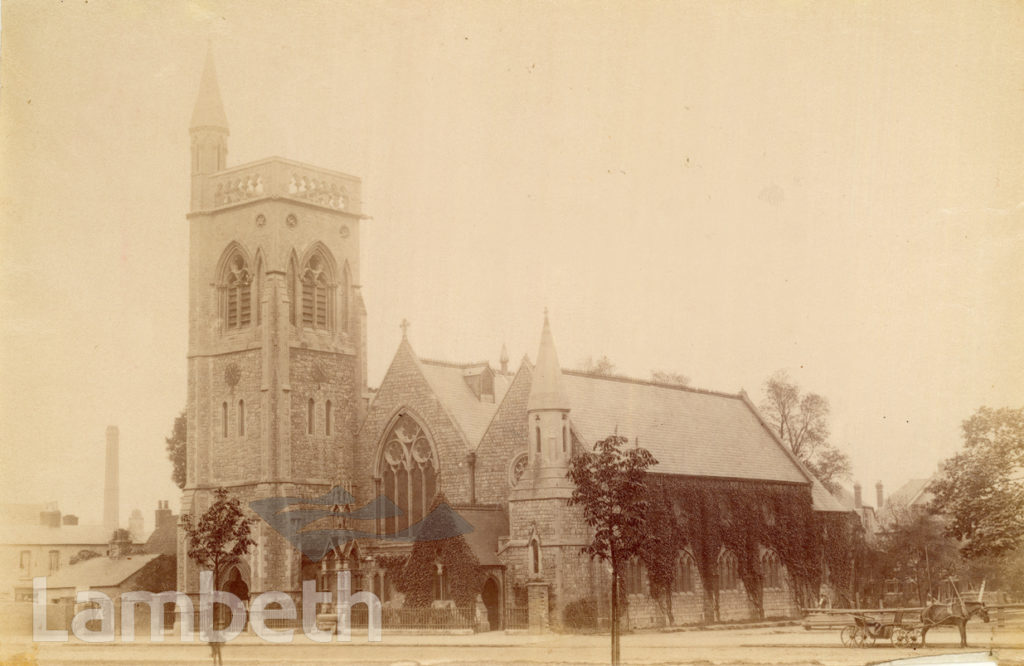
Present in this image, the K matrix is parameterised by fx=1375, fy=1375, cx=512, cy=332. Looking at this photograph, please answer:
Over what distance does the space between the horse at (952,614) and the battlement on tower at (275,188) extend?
22.3 m

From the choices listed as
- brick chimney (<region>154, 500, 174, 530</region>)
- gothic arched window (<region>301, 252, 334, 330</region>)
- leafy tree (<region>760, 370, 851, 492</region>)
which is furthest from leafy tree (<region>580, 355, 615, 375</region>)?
brick chimney (<region>154, 500, 174, 530</region>)

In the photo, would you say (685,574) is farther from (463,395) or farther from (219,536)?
(219,536)

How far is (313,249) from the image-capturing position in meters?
47.0

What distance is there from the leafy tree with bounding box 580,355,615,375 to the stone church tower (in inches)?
415

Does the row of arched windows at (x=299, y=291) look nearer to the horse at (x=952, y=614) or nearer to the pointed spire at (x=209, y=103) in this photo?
the pointed spire at (x=209, y=103)

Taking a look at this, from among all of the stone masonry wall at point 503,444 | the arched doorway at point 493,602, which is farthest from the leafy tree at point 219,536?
the stone masonry wall at point 503,444

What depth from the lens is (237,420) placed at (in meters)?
47.0

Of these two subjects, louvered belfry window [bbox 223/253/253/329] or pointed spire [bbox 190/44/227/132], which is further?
louvered belfry window [bbox 223/253/253/329]

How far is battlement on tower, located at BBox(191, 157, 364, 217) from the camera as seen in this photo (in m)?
44.7

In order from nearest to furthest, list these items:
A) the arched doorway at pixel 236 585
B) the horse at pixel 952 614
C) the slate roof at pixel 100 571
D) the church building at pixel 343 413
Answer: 1. the horse at pixel 952 614
2. the church building at pixel 343 413
3. the arched doorway at pixel 236 585
4. the slate roof at pixel 100 571

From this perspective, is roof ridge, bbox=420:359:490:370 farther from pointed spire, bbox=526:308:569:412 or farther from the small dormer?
pointed spire, bbox=526:308:569:412

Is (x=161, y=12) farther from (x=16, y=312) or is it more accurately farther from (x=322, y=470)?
(x=322, y=470)

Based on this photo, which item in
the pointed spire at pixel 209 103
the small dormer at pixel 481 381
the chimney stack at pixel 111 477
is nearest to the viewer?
the pointed spire at pixel 209 103

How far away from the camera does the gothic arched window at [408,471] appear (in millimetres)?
46344
